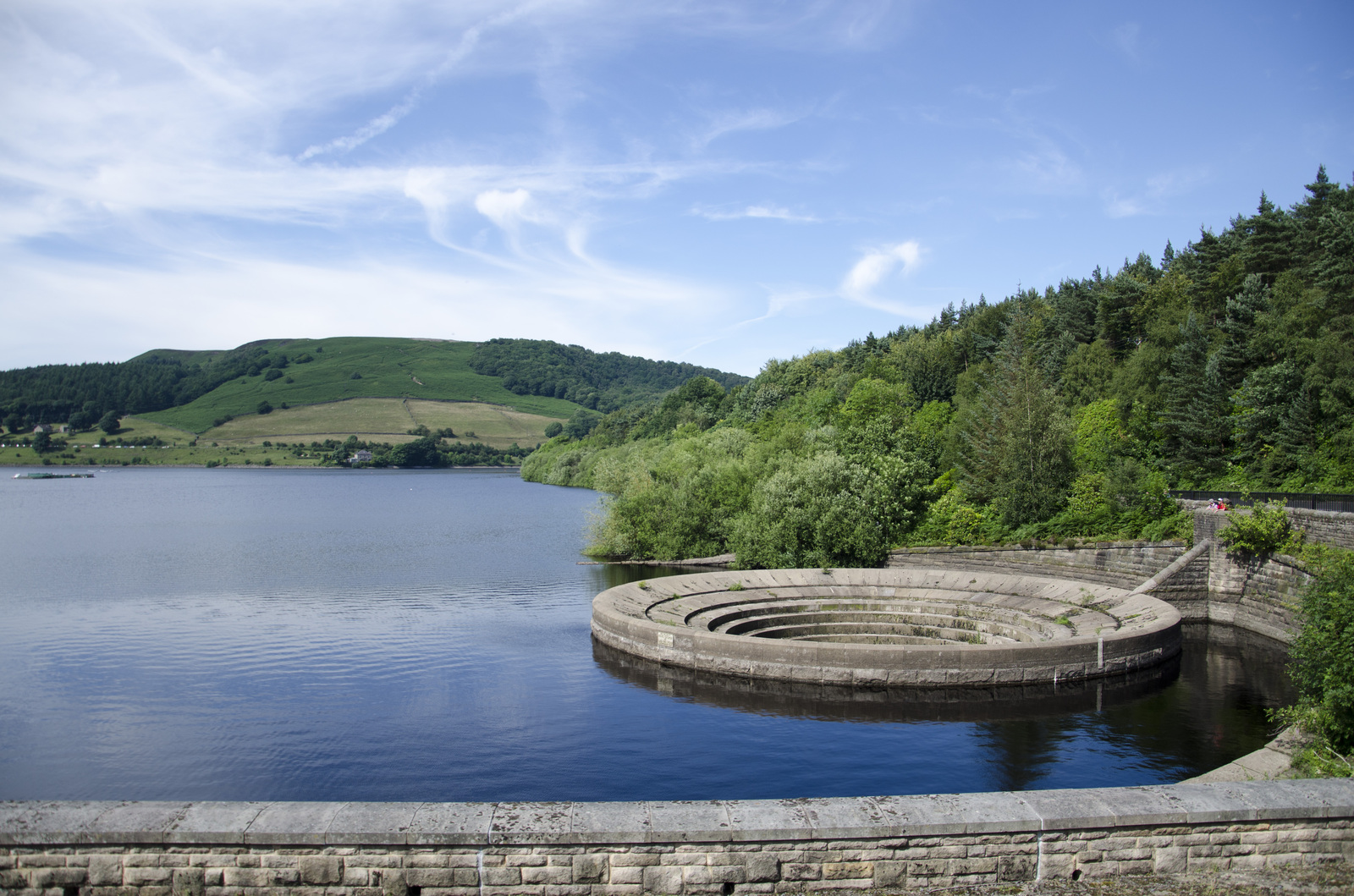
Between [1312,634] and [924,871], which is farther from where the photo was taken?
[1312,634]

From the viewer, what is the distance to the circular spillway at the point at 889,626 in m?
23.4

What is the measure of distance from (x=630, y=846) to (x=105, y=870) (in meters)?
4.70

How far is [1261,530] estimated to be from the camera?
28.8 meters

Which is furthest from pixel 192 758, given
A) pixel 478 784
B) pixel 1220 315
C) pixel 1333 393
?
pixel 1220 315

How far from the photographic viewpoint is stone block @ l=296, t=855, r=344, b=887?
746 centimetres

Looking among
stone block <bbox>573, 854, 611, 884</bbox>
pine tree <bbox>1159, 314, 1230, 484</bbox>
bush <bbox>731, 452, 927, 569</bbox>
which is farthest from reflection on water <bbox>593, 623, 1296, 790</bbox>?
pine tree <bbox>1159, 314, 1230, 484</bbox>

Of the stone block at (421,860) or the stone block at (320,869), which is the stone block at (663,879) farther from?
the stone block at (320,869)

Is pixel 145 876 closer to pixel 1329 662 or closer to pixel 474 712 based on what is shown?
pixel 474 712

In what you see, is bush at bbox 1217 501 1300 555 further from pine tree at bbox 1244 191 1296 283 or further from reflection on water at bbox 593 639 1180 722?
pine tree at bbox 1244 191 1296 283

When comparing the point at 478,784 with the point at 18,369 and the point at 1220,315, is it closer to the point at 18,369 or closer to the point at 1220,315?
the point at 1220,315

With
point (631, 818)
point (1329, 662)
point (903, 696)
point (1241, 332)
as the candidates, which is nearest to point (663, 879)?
Result: point (631, 818)

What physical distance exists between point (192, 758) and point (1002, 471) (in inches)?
1492

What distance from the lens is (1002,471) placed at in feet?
143

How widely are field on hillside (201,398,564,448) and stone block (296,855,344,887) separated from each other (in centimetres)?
16643
